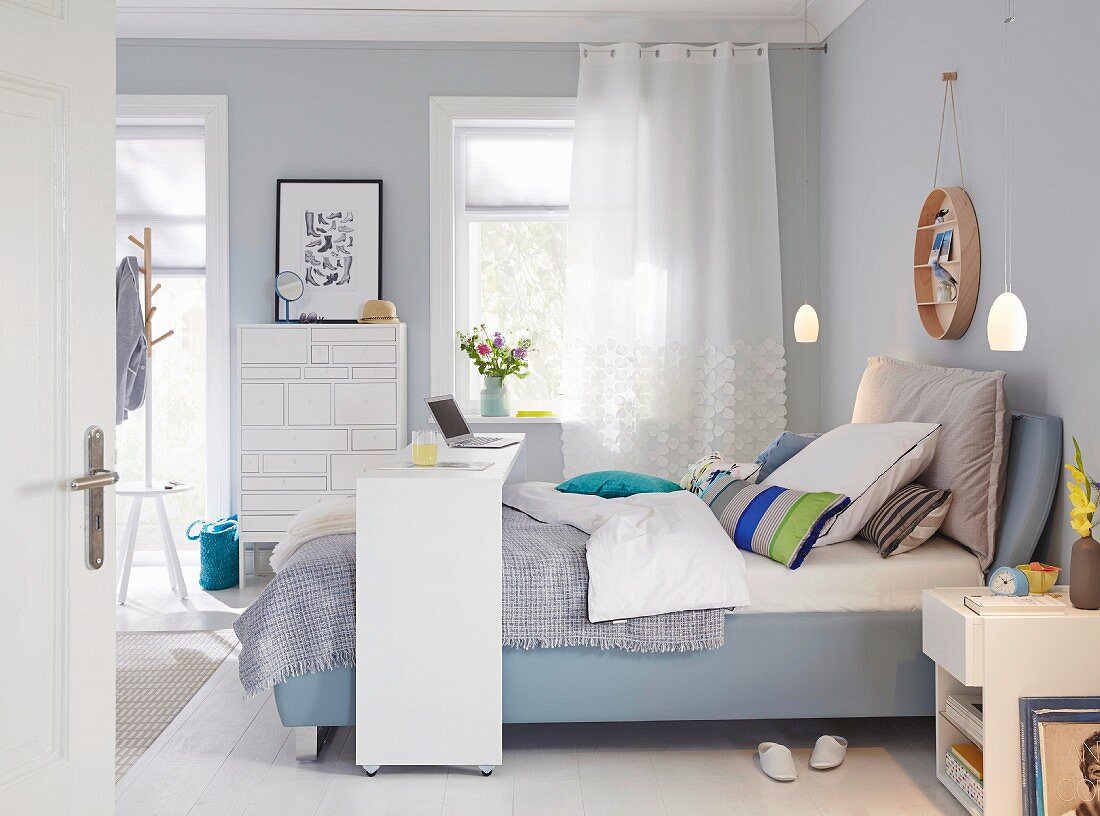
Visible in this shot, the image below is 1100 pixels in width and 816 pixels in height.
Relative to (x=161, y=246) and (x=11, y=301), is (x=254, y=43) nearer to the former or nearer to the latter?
(x=161, y=246)

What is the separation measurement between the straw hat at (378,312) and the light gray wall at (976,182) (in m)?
2.14

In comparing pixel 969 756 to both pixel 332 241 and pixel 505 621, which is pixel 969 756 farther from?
pixel 332 241

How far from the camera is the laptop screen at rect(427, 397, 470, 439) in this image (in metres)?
3.42

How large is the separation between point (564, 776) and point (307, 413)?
2.42 metres

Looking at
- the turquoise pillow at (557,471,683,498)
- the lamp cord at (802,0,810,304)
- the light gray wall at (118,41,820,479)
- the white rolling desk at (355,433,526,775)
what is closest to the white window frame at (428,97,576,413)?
the light gray wall at (118,41,820,479)

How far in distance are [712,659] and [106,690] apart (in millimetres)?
1541

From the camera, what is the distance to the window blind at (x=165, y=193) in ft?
16.0

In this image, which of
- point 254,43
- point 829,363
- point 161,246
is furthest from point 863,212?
point 161,246

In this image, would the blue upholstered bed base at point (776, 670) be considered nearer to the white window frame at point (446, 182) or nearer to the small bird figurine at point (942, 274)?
the small bird figurine at point (942, 274)

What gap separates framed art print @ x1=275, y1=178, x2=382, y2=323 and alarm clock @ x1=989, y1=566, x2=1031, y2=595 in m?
3.28

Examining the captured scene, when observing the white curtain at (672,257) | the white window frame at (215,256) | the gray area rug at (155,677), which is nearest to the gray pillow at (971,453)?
the white curtain at (672,257)

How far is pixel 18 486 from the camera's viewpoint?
5.03 ft

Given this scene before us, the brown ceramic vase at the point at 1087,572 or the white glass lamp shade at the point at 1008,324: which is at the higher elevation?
the white glass lamp shade at the point at 1008,324

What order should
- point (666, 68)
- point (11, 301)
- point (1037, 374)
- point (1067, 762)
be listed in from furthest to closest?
1. point (666, 68)
2. point (1037, 374)
3. point (1067, 762)
4. point (11, 301)
